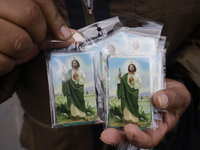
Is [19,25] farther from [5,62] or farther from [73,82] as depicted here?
[73,82]

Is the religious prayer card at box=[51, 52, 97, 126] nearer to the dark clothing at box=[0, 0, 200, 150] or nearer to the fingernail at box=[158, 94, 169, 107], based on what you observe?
the dark clothing at box=[0, 0, 200, 150]

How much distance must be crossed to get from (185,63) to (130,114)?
514mm

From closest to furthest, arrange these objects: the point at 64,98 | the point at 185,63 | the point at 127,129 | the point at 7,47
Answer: the point at 7,47, the point at 127,129, the point at 64,98, the point at 185,63

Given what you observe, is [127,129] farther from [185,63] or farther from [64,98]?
[185,63]

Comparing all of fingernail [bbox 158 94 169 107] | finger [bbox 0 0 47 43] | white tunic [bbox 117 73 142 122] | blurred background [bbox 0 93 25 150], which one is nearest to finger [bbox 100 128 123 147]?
white tunic [bbox 117 73 142 122]

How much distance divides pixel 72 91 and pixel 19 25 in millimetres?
360

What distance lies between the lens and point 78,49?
0.69 m

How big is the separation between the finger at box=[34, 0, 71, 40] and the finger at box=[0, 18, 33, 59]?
11 centimetres

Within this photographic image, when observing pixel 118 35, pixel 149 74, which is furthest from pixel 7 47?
pixel 149 74

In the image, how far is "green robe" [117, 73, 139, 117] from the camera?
0.70 metres

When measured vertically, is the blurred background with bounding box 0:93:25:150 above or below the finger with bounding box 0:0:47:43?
below

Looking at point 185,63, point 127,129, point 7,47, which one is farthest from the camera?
point 185,63

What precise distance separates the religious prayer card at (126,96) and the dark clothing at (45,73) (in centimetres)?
17

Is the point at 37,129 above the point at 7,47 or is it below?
below
